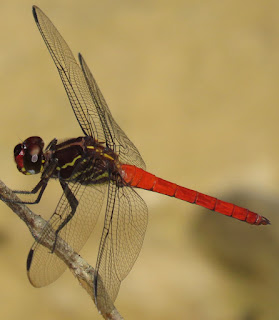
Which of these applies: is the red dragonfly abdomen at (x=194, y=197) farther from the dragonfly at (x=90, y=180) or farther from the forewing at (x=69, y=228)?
the forewing at (x=69, y=228)

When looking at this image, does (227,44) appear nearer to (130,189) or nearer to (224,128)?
(224,128)

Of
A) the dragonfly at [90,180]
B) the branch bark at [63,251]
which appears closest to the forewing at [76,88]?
the dragonfly at [90,180]

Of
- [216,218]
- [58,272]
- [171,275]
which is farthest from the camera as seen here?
[216,218]

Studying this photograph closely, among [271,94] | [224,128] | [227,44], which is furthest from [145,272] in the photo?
[227,44]

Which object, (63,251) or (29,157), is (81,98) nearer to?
(29,157)

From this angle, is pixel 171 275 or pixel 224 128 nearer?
pixel 171 275

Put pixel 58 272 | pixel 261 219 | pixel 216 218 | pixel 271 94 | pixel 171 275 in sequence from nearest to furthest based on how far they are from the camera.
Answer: pixel 58 272 → pixel 261 219 → pixel 171 275 → pixel 216 218 → pixel 271 94

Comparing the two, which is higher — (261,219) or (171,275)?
(261,219)
